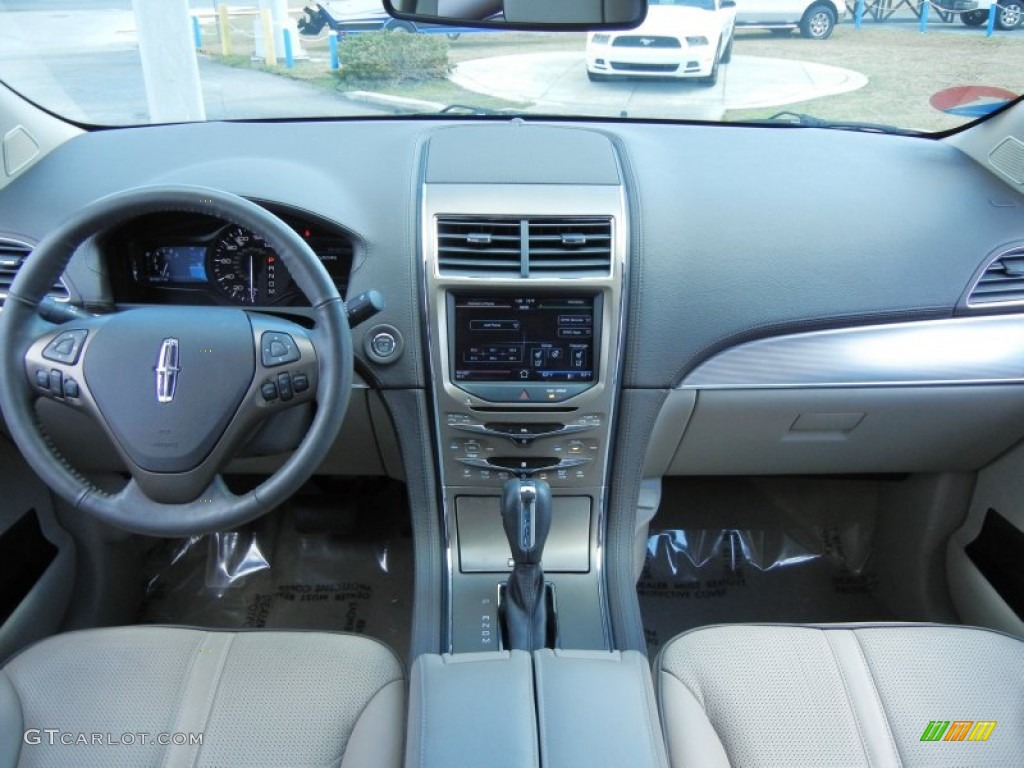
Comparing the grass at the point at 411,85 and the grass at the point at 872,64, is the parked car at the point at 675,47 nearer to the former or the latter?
the grass at the point at 872,64

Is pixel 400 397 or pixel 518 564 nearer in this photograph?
pixel 518 564

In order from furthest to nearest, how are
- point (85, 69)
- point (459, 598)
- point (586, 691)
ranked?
point (85, 69) < point (459, 598) < point (586, 691)

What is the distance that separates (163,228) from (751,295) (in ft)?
4.02

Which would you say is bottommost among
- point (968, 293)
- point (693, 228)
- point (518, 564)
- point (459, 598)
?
point (459, 598)

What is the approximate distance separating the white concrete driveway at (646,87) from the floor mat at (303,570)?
3.94 ft

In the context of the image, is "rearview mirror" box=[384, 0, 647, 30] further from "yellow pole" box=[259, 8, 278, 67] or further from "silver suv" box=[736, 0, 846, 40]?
"yellow pole" box=[259, 8, 278, 67]

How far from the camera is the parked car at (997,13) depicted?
1.98 meters

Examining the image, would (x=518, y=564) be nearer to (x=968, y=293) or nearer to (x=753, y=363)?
(x=753, y=363)

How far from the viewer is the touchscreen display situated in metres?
1.70

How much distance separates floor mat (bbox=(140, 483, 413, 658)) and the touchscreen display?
93 centimetres

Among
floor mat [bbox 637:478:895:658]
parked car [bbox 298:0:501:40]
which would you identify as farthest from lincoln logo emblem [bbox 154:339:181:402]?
floor mat [bbox 637:478:895:658]

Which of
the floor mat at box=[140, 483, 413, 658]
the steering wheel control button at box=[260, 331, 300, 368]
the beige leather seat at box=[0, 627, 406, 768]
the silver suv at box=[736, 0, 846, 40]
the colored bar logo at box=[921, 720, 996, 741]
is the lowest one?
the floor mat at box=[140, 483, 413, 658]

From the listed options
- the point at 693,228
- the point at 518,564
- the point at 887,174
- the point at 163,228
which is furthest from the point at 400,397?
the point at 887,174

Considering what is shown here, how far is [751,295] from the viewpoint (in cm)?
175
